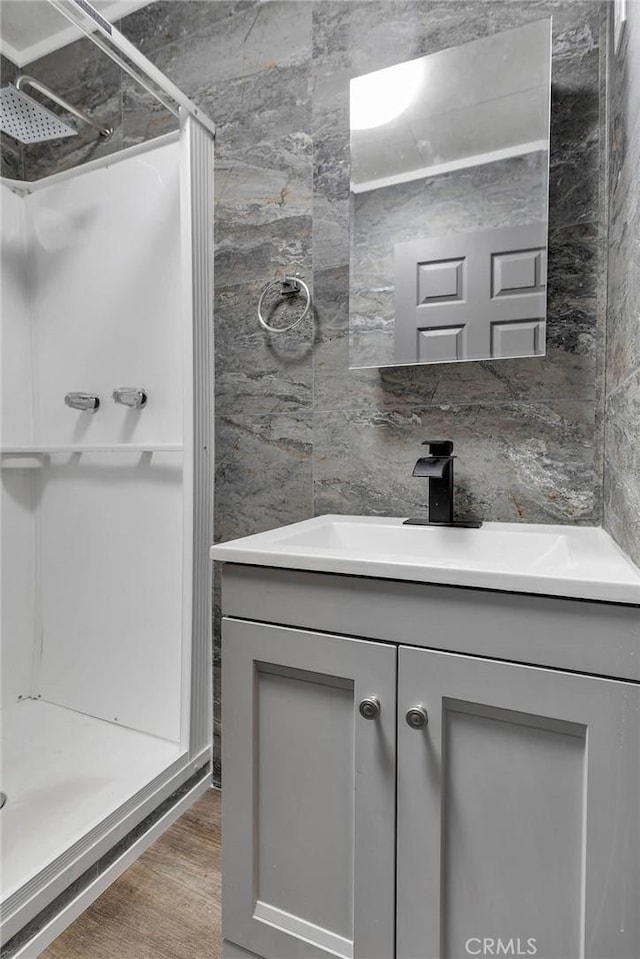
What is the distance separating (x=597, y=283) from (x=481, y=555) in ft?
2.04

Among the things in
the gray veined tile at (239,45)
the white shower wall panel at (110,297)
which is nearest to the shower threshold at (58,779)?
the white shower wall panel at (110,297)

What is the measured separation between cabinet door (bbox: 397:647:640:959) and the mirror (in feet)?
2.37

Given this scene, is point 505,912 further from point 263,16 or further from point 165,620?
point 263,16

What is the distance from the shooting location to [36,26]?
5.92ft

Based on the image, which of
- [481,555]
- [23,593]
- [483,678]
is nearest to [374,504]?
[481,555]

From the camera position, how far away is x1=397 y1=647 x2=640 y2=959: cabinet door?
66 centimetres

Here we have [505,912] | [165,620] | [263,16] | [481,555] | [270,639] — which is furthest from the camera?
[165,620]

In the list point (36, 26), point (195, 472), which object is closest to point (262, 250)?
point (195, 472)

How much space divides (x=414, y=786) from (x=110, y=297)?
5.31 feet

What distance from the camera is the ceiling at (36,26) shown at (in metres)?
1.70

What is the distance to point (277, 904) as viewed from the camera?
0.89 m

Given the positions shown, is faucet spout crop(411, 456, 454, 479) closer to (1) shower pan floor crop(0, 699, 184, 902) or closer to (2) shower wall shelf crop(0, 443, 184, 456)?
(2) shower wall shelf crop(0, 443, 184, 456)

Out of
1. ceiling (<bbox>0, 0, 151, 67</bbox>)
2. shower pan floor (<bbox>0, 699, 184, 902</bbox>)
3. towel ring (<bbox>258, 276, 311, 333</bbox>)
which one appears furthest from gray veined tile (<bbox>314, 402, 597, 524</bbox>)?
ceiling (<bbox>0, 0, 151, 67</bbox>)

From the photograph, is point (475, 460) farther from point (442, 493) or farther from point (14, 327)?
point (14, 327)
